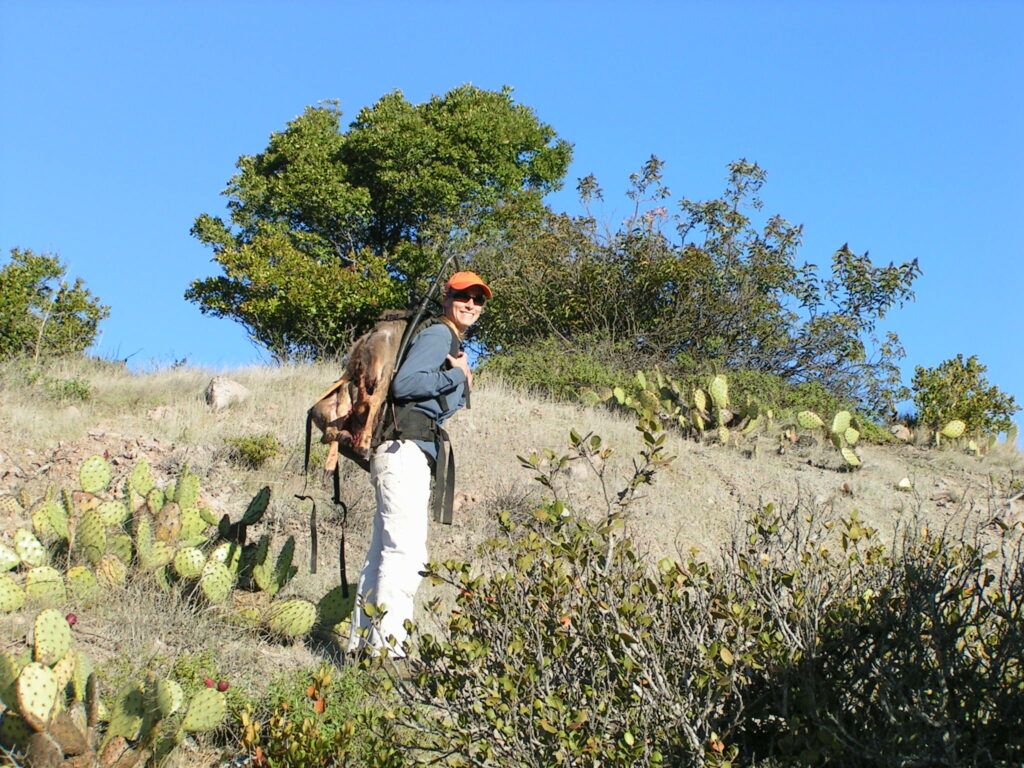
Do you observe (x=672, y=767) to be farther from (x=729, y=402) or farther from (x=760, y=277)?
(x=760, y=277)

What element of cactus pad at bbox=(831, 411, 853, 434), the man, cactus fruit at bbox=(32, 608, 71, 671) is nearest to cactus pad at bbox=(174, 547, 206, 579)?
the man

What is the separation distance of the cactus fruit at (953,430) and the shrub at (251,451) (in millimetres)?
7620

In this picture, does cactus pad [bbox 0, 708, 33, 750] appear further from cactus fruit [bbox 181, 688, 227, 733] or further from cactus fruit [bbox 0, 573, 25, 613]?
cactus fruit [bbox 0, 573, 25, 613]

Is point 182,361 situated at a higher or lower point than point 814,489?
higher

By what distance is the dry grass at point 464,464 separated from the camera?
324 inches

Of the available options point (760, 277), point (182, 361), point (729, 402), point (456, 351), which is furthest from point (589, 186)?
point (456, 351)

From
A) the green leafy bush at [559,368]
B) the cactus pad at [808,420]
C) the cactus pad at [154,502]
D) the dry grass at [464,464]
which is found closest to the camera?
the cactus pad at [154,502]

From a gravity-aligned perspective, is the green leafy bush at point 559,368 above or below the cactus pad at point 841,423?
above

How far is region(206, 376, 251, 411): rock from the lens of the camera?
1070 centimetres

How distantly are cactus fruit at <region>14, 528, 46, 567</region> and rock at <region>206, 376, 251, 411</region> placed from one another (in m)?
4.69

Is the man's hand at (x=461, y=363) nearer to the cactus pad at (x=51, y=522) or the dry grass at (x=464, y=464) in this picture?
the dry grass at (x=464, y=464)

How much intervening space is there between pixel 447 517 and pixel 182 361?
9381 millimetres

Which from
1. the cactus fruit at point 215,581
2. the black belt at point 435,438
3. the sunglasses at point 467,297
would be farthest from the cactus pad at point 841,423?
the cactus fruit at point 215,581

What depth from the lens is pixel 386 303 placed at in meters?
18.5
